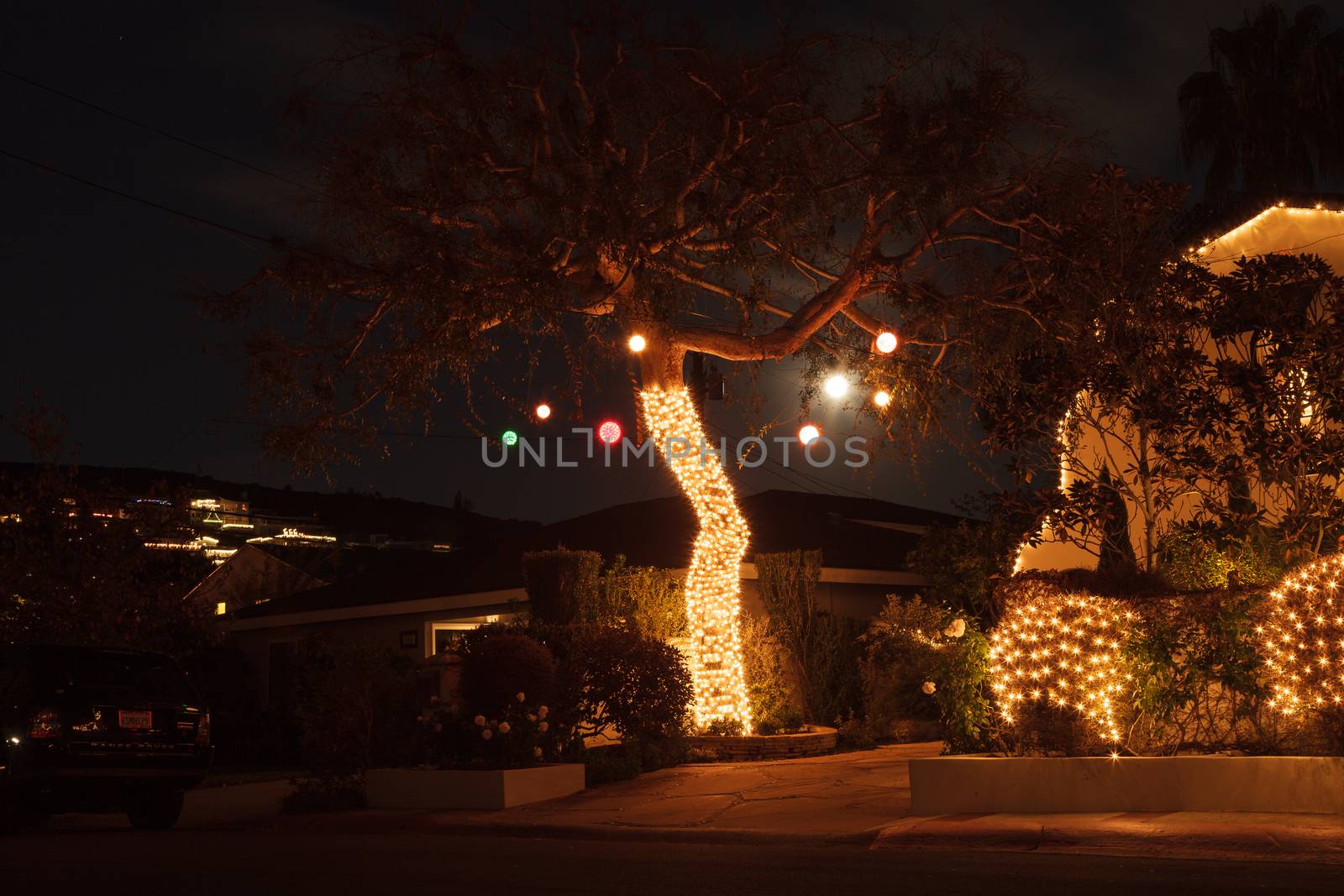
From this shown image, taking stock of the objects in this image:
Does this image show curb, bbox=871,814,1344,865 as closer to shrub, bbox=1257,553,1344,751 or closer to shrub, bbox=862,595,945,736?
shrub, bbox=1257,553,1344,751

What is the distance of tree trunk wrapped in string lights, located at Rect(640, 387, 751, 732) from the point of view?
17484 millimetres

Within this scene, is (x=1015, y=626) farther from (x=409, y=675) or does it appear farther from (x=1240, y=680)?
(x=409, y=675)

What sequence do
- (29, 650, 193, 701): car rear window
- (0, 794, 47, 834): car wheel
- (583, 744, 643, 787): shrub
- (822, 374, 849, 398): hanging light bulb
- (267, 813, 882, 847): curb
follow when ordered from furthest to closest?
(822, 374, 849, 398): hanging light bulb, (583, 744, 643, 787): shrub, (29, 650, 193, 701): car rear window, (0, 794, 47, 834): car wheel, (267, 813, 882, 847): curb

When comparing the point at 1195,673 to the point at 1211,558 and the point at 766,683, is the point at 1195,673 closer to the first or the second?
the point at 1211,558

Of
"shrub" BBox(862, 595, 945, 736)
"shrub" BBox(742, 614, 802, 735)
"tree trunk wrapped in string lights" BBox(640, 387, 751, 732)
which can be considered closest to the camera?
"tree trunk wrapped in string lights" BBox(640, 387, 751, 732)

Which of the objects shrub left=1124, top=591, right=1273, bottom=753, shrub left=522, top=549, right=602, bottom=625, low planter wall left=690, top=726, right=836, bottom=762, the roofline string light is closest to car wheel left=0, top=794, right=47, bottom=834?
shrub left=522, top=549, right=602, bottom=625

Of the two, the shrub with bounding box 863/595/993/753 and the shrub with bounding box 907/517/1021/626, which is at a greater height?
the shrub with bounding box 907/517/1021/626

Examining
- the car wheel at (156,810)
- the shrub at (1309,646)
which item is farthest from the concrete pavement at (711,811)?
the shrub at (1309,646)

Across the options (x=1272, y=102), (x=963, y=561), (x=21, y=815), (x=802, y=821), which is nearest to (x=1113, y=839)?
(x=802, y=821)

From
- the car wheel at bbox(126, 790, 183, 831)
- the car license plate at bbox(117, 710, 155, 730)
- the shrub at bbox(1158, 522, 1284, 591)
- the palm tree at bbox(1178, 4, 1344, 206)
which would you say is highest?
the palm tree at bbox(1178, 4, 1344, 206)

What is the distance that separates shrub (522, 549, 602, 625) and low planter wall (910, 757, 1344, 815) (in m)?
7.68

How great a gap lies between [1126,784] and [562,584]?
9.40m

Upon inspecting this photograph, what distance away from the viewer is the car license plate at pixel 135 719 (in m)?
12.3

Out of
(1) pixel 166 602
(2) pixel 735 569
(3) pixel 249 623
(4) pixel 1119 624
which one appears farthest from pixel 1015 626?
(3) pixel 249 623
